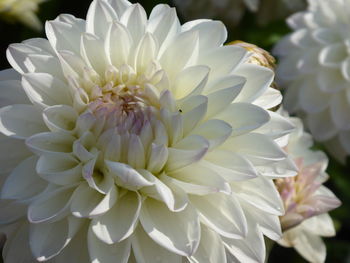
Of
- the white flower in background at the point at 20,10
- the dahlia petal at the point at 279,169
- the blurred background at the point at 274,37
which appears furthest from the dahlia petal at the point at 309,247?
the white flower in background at the point at 20,10

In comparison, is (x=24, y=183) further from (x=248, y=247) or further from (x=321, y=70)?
(x=321, y=70)

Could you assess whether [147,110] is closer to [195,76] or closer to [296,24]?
[195,76]

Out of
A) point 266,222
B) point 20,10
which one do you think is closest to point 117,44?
point 266,222

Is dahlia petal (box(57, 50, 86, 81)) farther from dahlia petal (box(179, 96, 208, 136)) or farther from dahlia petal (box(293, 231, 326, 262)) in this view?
dahlia petal (box(293, 231, 326, 262))

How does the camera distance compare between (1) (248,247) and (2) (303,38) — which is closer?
(1) (248,247)

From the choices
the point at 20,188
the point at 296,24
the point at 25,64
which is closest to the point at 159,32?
the point at 25,64

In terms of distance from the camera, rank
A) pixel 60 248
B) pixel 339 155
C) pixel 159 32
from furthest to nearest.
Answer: pixel 339 155, pixel 159 32, pixel 60 248

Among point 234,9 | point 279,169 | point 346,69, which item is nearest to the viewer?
point 279,169
